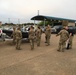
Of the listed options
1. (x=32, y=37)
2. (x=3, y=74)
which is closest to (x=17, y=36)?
(x=32, y=37)

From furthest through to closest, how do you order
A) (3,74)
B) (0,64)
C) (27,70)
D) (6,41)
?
(6,41) < (0,64) < (27,70) < (3,74)

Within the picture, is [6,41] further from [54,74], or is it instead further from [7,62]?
[54,74]

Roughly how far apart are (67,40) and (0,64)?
267 inches

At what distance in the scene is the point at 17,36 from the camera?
13555 mm

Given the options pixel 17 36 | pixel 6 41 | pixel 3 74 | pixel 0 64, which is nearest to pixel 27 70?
pixel 3 74

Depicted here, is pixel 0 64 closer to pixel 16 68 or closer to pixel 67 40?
pixel 16 68

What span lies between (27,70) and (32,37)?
6.31m

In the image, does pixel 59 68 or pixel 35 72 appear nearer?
pixel 35 72

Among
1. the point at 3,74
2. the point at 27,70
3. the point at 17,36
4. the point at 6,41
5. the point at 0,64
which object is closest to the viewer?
the point at 3,74

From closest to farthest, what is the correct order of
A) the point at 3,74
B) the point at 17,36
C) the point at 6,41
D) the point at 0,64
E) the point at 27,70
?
the point at 3,74 < the point at 27,70 < the point at 0,64 < the point at 17,36 < the point at 6,41

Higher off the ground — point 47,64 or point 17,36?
point 17,36

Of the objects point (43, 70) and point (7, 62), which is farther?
point (7, 62)

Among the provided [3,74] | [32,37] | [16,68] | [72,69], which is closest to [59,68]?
[72,69]

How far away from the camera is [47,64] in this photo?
872 centimetres
